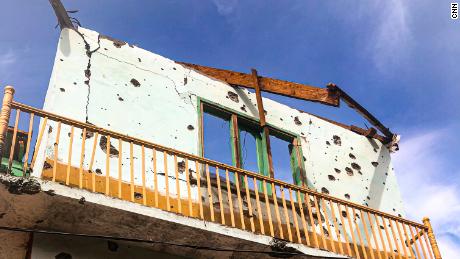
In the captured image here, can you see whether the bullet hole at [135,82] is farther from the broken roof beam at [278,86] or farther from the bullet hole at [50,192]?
the bullet hole at [50,192]

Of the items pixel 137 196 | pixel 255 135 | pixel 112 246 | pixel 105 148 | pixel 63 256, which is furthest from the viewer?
pixel 255 135

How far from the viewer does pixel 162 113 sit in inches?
357

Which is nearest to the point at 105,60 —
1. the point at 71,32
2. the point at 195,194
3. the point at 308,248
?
the point at 71,32

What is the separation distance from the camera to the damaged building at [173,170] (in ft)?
20.5

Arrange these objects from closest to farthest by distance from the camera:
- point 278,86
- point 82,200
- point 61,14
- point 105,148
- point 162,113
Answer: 1. point 82,200
2. point 105,148
3. point 61,14
4. point 162,113
5. point 278,86

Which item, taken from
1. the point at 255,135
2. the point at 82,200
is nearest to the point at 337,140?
the point at 255,135

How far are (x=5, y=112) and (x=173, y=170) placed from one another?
2819 millimetres

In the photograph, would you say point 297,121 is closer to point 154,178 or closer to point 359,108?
point 359,108

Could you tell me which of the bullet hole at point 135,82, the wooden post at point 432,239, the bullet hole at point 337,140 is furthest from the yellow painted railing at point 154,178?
the bullet hole at point 337,140

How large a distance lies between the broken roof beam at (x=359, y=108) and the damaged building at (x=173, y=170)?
0.08ft

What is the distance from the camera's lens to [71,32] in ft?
29.5

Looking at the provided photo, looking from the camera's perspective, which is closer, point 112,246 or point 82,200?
point 82,200

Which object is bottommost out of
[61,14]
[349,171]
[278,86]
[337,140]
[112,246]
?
[112,246]

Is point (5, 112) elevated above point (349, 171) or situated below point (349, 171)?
below
